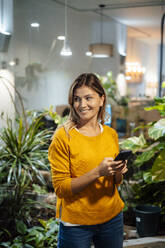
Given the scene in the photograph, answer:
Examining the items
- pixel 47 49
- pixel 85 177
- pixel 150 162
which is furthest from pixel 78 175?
pixel 47 49

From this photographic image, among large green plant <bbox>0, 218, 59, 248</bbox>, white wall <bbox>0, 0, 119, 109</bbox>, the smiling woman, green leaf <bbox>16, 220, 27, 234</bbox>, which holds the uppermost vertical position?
white wall <bbox>0, 0, 119, 109</bbox>

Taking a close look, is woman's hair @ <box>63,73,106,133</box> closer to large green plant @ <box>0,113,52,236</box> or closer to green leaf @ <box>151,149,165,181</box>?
green leaf @ <box>151,149,165,181</box>

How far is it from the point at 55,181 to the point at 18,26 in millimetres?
3872

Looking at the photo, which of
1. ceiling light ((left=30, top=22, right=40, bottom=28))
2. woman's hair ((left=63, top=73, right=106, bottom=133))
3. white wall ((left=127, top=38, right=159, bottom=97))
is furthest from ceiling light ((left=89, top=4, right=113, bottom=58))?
woman's hair ((left=63, top=73, right=106, bottom=133))

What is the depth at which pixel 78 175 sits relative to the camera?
5.32ft

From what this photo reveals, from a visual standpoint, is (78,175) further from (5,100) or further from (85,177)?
(5,100)

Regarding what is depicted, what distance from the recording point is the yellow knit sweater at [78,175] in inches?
63.2

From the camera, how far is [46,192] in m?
4.16

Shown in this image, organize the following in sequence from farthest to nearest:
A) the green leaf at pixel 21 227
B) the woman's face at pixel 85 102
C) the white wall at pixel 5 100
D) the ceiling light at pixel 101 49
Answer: the ceiling light at pixel 101 49 < the white wall at pixel 5 100 < the green leaf at pixel 21 227 < the woman's face at pixel 85 102

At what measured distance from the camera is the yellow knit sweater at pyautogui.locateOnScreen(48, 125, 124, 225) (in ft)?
5.27

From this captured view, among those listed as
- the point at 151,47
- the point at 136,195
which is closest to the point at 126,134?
the point at 136,195

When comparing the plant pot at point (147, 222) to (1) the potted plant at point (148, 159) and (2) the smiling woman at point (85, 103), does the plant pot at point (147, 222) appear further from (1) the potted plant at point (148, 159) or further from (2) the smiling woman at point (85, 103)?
(2) the smiling woman at point (85, 103)

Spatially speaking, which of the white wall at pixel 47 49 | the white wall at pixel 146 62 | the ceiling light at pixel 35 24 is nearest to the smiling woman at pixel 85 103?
the white wall at pixel 47 49

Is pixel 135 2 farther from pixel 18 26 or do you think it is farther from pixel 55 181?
pixel 55 181
